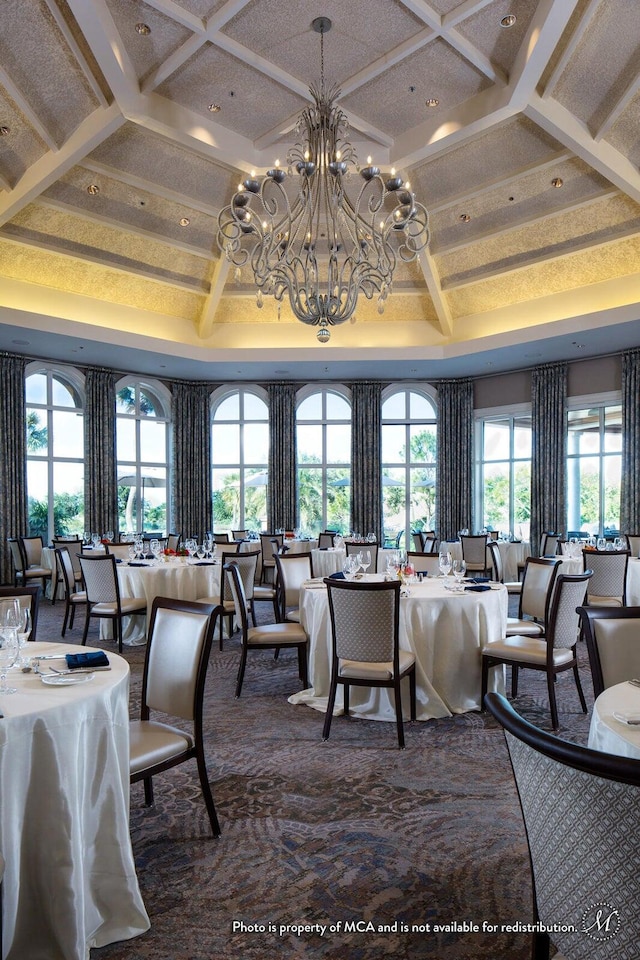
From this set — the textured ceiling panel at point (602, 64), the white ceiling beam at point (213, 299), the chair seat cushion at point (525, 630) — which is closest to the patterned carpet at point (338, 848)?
the chair seat cushion at point (525, 630)

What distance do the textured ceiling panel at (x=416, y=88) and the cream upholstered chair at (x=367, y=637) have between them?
563 centimetres

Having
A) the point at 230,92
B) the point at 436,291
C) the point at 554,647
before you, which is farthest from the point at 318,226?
the point at 436,291

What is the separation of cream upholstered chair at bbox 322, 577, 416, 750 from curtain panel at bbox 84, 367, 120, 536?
9.48 meters

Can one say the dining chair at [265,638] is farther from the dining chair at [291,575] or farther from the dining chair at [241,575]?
the dining chair at [241,575]

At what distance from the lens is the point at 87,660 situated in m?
2.75

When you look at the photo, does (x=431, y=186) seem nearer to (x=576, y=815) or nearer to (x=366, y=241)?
(x=366, y=241)

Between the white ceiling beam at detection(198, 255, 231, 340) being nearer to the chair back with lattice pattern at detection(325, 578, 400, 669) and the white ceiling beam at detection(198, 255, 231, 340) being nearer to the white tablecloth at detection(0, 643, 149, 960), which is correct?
the chair back with lattice pattern at detection(325, 578, 400, 669)

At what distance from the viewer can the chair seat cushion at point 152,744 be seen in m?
2.78

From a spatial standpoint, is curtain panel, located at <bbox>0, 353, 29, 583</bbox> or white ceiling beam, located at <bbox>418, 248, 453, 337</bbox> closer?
white ceiling beam, located at <bbox>418, 248, 453, 337</bbox>

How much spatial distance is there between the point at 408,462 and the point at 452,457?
40.1 inches

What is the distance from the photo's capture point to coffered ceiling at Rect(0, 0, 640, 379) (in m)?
6.28

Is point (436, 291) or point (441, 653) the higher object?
point (436, 291)

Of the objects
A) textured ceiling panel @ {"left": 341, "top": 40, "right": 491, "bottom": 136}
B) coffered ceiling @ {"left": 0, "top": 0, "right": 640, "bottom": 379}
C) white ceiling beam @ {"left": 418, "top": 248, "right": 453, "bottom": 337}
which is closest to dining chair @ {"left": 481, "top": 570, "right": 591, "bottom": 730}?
coffered ceiling @ {"left": 0, "top": 0, "right": 640, "bottom": 379}

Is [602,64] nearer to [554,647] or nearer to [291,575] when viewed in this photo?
[554,647]
